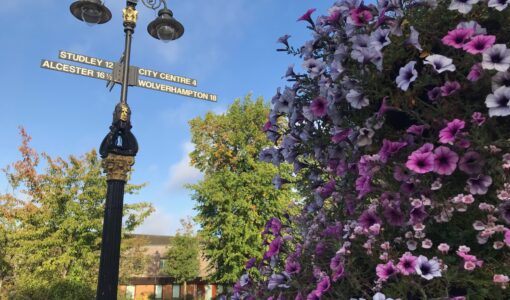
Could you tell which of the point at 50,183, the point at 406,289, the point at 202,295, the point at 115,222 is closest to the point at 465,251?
the point at 406,289

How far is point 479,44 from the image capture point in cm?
177

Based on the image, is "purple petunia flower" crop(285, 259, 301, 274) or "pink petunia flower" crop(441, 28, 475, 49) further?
"purple petunia flower" crop(285, 259, 301, 274)

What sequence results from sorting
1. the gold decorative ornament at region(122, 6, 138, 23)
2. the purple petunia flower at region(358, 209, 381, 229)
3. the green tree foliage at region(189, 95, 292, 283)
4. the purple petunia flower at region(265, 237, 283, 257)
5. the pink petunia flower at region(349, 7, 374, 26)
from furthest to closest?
the green tree foliage at region(189, 95, 292, 283) < the gold decorative ornament at region(122, 6, 138, 23) < the purple petunia flower at region(265, 237, 283, 257) < the pink petunia flower at region(349, 7, 374, 26) < the purple petunia flower at region(358, 209, 381, 229)

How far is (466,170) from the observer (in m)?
1.73

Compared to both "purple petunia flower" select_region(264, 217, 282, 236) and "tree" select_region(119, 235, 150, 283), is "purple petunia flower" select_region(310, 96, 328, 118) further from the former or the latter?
"tree" select_region(119, 235, 150, 283)

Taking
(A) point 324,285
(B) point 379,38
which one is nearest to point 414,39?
(B) point 379,38

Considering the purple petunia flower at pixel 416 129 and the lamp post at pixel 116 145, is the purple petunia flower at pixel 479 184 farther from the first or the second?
the lamp post at pixel 116 145

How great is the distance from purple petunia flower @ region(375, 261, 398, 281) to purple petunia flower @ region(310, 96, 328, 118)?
84 centimetres

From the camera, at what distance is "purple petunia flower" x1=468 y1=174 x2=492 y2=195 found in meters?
1.70

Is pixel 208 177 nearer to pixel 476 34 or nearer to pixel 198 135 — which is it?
pixel 198 135

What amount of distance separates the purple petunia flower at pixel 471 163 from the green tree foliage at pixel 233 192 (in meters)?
18.9

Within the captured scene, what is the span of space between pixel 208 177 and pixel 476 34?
2365 centimetres

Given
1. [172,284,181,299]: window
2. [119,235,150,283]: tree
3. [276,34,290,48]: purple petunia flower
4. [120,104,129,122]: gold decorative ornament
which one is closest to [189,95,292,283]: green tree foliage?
[119,235,150,283]: tree

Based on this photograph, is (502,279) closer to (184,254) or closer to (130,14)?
(130,14)
